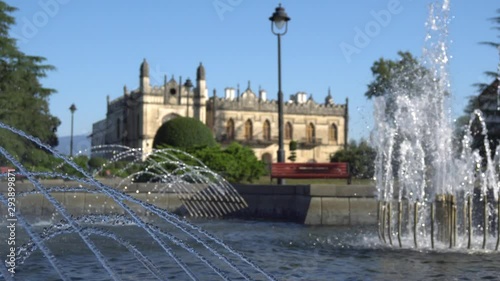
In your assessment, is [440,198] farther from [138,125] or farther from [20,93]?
[138,125]

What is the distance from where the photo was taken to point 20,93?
28422 millimetres

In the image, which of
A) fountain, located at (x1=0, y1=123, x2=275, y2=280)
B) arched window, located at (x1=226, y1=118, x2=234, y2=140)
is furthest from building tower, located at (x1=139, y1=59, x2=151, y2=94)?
fountain, located at (x1=0, y1=123, x2=275, y2=280)

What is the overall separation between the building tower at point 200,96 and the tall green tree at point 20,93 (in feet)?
108

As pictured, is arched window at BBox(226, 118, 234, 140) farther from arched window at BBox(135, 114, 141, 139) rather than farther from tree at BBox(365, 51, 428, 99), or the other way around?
tree at BBox(365, 51, 428, 99)

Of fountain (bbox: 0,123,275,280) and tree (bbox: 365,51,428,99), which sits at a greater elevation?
tree (bbox: 365,51,428,99)

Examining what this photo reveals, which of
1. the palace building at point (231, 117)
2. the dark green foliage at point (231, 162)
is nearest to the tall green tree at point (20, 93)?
the dark green foliage at point (231, 162)

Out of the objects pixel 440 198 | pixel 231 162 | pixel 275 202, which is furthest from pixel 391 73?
pixel 440 198

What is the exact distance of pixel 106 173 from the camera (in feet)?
94.5

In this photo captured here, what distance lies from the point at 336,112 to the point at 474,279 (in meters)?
66.8

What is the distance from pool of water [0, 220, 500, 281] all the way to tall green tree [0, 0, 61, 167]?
582 inches

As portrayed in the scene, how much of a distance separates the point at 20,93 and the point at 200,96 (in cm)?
3741

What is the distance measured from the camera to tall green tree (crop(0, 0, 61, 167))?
86.1 feet

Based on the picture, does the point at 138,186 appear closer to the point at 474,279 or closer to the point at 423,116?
the point at 423,116

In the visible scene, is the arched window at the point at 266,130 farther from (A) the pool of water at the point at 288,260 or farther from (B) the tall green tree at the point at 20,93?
(A) the pool of water at the point at 288,260
